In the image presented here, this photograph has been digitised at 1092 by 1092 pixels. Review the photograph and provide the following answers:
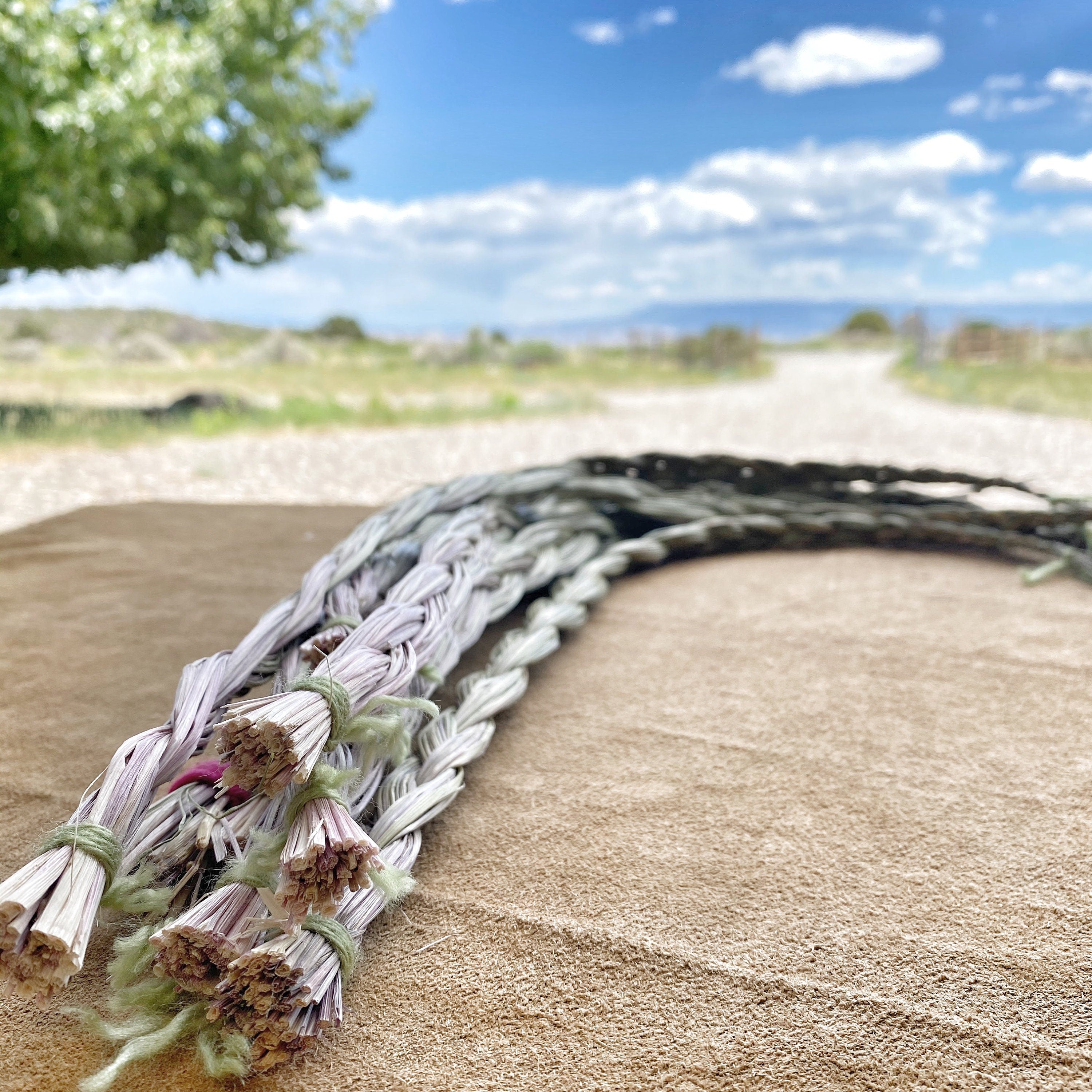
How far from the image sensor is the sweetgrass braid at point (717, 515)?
46.9 inches

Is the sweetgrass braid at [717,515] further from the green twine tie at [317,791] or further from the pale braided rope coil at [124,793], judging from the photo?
the green twine tie at [317,791]

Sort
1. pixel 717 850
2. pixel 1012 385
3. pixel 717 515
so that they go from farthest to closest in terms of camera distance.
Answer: pixel 1012 385
pixel 717 515
pixel 717 850

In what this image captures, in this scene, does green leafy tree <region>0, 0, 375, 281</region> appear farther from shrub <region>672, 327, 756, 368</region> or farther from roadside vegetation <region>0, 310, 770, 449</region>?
shrub <region>672, 327, 756, 368</region>

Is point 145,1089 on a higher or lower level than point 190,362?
lower

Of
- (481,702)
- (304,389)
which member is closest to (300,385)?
(304,389)

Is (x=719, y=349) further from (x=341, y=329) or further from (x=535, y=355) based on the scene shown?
(x=341, y=329)

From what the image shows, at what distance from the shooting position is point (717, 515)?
1.98 meters

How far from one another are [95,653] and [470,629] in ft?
2.08

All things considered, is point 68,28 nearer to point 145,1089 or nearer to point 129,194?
point 129,194

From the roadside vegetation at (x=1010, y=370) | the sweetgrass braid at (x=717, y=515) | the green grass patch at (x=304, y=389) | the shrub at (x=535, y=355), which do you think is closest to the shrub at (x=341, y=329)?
the green grass patch at (x=304, y=389)

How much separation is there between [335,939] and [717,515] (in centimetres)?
141

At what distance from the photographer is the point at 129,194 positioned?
20.5ft

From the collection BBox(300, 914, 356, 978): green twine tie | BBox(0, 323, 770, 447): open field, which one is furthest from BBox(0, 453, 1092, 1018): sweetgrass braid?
BBox(0, 323, 770, 447): open field

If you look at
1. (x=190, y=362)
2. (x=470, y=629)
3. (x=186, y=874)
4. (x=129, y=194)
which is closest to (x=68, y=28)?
(x=129, y=194)
